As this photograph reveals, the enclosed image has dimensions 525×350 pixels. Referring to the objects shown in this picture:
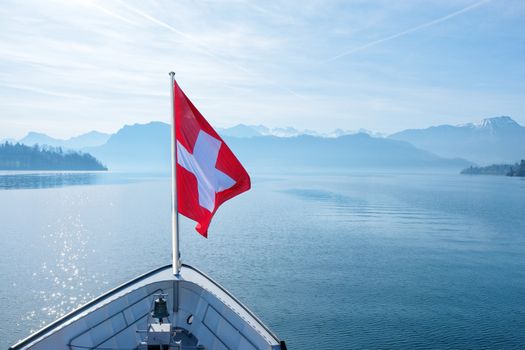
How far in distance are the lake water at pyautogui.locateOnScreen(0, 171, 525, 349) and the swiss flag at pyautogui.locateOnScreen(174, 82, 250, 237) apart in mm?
11789

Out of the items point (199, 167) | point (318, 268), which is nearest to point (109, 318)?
point (199, 167)

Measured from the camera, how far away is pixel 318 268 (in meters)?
36.0

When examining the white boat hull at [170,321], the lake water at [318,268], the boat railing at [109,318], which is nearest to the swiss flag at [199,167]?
the white boat hull at [170,321]

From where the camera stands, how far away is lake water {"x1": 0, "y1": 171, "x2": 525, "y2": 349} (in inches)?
906

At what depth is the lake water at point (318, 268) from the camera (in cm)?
2302

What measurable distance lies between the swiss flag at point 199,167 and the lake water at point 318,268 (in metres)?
11.8

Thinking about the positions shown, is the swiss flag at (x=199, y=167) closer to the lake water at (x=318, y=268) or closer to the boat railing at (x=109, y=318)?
the boat railing at (x=109, y=318)

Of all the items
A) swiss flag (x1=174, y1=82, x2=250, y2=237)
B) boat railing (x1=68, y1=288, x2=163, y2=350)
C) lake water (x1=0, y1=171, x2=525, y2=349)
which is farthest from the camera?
lake water (x1=0, y1=171, x2=525, y2=349)

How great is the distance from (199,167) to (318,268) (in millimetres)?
26226

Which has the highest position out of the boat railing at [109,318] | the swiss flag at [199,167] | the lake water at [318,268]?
the swiss flag at [199,167]

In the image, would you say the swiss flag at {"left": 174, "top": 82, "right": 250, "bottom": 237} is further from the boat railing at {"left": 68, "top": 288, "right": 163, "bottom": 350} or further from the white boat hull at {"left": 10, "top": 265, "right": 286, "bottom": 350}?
the boat railing at {"left": 68, "top": 288, "right": 163, "bottom": 350}

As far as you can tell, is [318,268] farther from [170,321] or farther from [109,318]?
[109,318]

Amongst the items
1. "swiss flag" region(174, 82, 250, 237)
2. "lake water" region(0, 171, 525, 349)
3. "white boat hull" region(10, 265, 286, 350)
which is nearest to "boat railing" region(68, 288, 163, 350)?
"white boat hull" region(10, 265, 286, 350)

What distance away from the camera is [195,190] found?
460 inches
